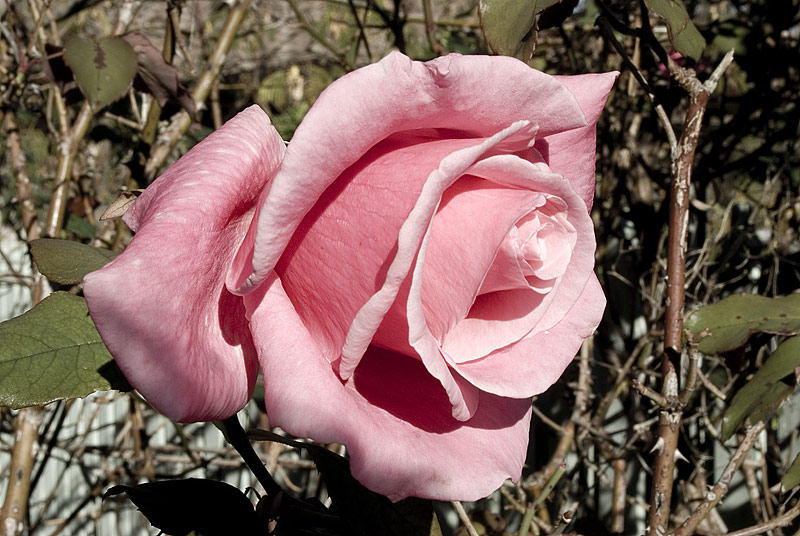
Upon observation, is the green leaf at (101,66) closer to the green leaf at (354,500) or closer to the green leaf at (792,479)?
the green leaf at (354,500)

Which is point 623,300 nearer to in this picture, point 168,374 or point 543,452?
point 543,452

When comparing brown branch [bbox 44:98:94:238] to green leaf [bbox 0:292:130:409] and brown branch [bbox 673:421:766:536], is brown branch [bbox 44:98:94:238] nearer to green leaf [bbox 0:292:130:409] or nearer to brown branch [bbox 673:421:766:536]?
green leaf [bbox 0:292:130:409]

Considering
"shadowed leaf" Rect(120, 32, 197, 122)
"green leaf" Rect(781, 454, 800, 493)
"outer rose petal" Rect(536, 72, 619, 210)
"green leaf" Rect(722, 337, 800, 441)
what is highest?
"outer rose petal" Rect(536, 72, 619, 210)

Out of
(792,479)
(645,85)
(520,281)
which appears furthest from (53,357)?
(792,479)

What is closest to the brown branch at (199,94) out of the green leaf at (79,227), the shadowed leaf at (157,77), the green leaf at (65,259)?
the shadowed leaf at (157,77)

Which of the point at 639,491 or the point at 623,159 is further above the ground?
the point at 623,159

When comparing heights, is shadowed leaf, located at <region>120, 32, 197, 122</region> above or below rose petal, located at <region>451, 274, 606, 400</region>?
above

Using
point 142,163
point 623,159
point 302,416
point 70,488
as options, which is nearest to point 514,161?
point 302,416

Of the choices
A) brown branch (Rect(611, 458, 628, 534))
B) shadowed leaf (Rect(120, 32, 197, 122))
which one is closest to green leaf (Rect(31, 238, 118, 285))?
shadowed leaf (Rect(120, 32, 197, 122))
